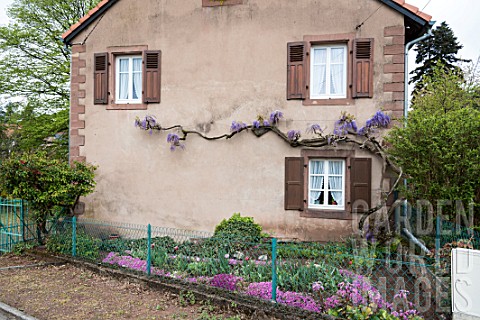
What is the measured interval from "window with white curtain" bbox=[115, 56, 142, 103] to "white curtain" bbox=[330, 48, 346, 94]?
5230 millimetres

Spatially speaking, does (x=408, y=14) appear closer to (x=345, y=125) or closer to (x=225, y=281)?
(x=345, y=125)

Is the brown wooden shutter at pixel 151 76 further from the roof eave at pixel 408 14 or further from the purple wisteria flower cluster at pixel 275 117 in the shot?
the roof eave at pixel 408 14

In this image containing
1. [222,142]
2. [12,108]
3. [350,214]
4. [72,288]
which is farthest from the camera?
[12,108]

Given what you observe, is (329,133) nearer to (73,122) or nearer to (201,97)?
(201,97)

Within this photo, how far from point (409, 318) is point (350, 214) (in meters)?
4.39

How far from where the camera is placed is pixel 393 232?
7.84 meters

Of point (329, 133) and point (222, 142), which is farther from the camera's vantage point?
point (222, 142)

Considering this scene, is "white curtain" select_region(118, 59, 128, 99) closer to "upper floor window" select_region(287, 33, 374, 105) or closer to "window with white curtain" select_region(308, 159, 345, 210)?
"upper floor window" select_region(287, 33, 374, 105)

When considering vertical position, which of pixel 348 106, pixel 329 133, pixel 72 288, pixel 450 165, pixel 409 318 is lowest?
pixel 72 288

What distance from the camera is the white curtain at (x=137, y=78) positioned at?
1047 cm

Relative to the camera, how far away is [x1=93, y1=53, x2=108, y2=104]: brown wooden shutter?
10.5 metres

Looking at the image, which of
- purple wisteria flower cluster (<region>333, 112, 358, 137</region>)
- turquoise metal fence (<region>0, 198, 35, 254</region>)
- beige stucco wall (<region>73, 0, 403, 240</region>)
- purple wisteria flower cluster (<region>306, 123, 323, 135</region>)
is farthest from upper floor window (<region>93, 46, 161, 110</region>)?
purple wisteria flower cluster (<region>333, 112, 358, 137</region>)

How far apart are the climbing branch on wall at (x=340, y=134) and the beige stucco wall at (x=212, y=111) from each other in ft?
0.57

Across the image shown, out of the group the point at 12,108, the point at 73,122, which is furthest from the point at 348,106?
the point at 12,108
